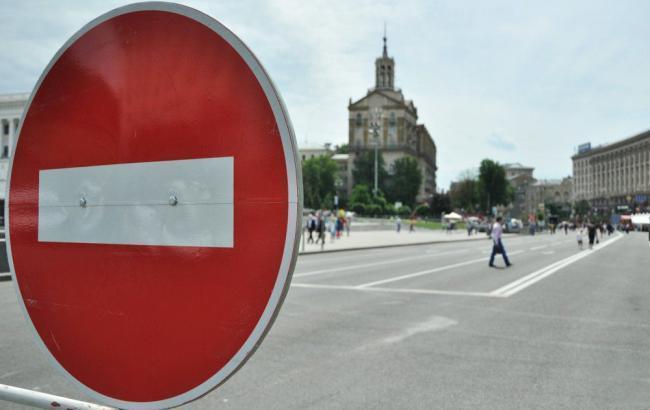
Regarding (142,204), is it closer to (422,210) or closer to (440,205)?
(422,210)

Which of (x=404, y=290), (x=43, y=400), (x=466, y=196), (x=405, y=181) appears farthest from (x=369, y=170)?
(x=43, y=400)

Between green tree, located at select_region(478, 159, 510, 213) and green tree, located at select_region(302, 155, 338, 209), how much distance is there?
31.6 metres

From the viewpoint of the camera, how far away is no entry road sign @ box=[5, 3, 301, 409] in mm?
1244

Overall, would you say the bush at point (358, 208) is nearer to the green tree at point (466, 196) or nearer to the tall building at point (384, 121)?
the tall building at point (384, 121)

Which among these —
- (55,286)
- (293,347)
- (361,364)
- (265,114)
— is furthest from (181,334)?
(293,347)

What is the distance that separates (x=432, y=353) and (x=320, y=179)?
110984 millimetres

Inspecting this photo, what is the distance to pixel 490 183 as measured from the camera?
119 metres

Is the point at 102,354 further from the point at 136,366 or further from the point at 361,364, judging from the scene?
the point at 361,364

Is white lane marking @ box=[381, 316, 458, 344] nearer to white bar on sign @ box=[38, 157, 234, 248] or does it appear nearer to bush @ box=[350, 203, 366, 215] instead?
white bar on sign @ box=[38, 157, 234, 248]

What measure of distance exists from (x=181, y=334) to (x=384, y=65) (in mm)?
133170

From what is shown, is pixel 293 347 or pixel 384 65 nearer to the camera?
pixel 293 347

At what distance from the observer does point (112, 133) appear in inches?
56.3

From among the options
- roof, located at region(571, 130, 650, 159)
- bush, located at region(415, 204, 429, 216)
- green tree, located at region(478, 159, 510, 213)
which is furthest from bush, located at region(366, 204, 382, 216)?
Answer: roof, located at region(571, 130, 650, 159)

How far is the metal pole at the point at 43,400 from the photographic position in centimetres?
151
